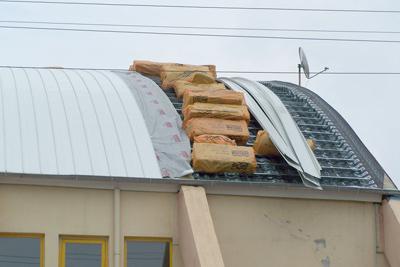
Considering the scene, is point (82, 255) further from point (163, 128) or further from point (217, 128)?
point (217, 128)

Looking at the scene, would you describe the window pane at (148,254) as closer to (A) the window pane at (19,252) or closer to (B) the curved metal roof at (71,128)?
(B) the curved metal roof at (71,128)

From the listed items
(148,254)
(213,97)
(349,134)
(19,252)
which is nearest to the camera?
(19,252)

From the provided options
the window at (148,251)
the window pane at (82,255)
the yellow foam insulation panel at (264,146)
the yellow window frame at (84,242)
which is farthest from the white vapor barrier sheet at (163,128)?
the window pane at (82,255)

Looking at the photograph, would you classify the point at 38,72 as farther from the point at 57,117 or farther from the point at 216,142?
the point at 216,142

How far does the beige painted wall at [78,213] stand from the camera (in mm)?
13875

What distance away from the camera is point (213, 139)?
15641 millimetres

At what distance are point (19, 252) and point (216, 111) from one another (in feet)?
14.7

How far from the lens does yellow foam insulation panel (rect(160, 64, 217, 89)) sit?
18438 millimetres

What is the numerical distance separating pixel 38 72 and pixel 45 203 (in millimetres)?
4568

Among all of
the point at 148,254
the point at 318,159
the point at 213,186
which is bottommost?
the point at 148,254

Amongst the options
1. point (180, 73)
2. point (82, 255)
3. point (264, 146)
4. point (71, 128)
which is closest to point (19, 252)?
point (82, 255)

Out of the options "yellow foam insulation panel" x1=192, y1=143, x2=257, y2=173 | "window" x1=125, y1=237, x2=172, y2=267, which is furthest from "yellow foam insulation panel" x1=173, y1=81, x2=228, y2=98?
"window" x1=125, y1=237, x2=172, y2=267

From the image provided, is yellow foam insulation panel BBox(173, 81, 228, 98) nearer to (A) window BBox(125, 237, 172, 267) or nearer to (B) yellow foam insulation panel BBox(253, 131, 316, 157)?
(B) yellow foam insulation panel BBox(253, 131, 316, 157)

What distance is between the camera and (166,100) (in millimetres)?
17406
